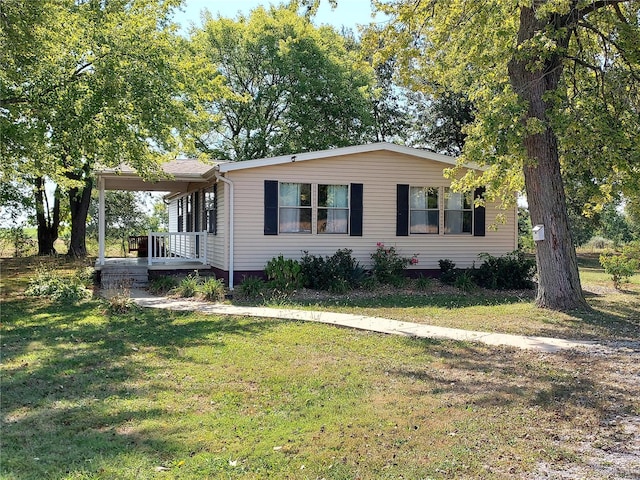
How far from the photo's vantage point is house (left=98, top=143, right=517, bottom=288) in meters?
12.6

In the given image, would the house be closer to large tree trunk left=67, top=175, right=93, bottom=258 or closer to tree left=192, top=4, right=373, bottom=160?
large tree trunk left=67, top=175, right=93, bottom=258

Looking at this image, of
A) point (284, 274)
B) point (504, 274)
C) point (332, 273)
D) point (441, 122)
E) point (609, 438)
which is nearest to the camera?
point (609, 438)

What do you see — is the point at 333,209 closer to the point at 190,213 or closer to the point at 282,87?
the point at 190,213

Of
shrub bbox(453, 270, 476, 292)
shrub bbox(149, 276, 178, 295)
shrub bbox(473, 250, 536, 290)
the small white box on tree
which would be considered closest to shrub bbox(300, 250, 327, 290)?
shrub bbox(149, 276, 178, 295)

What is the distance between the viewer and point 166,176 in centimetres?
1309

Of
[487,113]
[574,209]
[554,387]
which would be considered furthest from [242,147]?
[554,387]

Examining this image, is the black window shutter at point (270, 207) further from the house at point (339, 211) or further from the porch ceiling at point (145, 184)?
the porch ceiling at point (145, 184)

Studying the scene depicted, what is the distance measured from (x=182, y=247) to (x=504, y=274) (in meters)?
10.7

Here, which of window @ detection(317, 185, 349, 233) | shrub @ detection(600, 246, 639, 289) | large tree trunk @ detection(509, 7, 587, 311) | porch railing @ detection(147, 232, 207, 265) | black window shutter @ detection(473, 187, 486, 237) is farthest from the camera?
black window shutter @ detection(473, 187, 486, 237)

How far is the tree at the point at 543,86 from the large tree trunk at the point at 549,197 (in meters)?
0.02

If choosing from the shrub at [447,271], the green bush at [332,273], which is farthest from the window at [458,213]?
the green bush at [332,273]

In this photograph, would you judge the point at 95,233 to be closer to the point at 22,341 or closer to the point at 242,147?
the point at 242,147

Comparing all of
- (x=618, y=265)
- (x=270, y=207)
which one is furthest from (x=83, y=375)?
(x=618, y=265)

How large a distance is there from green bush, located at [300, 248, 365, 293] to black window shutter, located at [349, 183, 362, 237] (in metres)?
0.88
